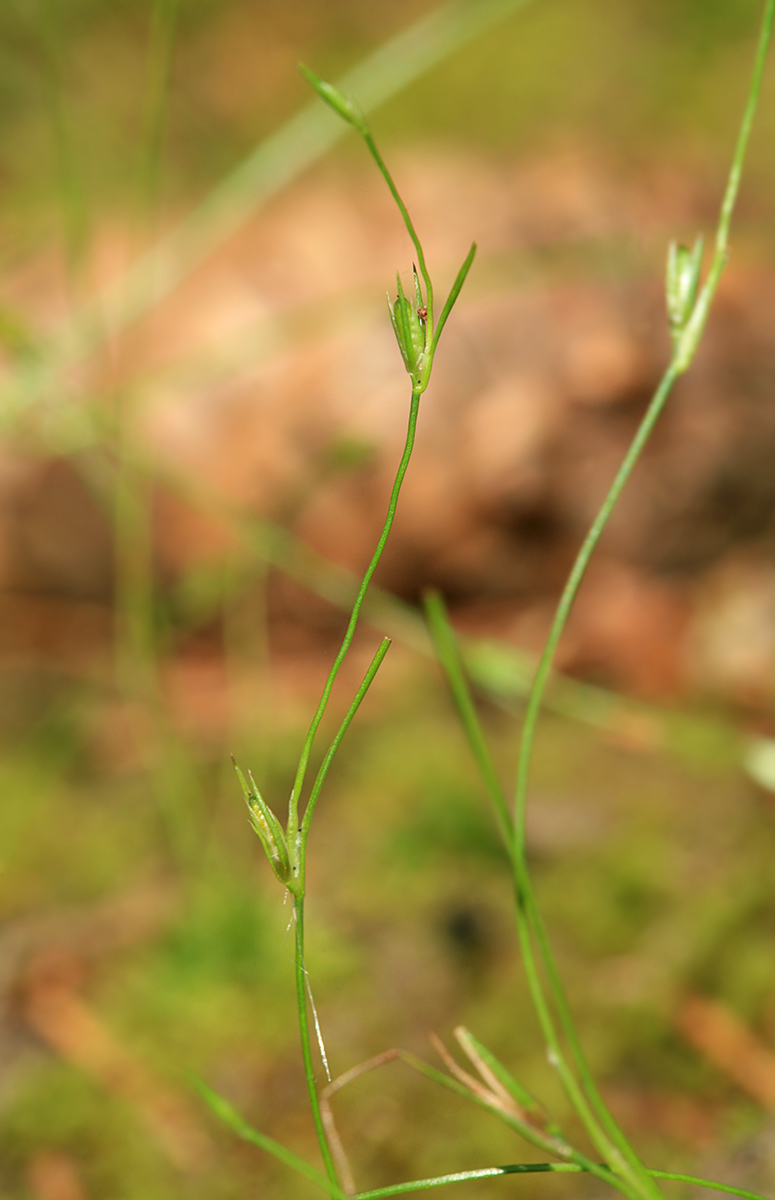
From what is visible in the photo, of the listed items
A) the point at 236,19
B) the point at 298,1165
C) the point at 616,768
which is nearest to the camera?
the point at 298,1165

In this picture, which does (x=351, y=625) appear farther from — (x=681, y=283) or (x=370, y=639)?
(x=370, y=639)

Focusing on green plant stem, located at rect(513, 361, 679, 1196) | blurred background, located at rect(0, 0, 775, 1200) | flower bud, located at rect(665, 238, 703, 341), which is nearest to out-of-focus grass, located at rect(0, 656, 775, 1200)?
blurred background, located at rect(0, 0, 775, 1200)

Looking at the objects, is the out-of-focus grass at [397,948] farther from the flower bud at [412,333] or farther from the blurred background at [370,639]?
the flower bud at [412,333]

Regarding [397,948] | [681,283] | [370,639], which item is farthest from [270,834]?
[370,639]

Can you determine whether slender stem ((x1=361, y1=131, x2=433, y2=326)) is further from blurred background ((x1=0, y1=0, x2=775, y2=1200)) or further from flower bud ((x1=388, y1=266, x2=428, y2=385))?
blurred background ((x1=0, y1=0, x2=775, y2=1200))

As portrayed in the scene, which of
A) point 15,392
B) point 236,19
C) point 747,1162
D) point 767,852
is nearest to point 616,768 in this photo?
point 767,852

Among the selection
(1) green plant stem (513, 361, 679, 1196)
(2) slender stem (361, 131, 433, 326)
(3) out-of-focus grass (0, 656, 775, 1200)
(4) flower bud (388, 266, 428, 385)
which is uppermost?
(2) slender stem (361, 131, 433, 326)

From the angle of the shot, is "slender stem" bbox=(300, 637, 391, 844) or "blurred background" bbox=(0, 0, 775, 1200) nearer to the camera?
"slender stem" bbox=(300, 637, 391, 844)

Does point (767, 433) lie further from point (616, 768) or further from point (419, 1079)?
point (419, 1079)
